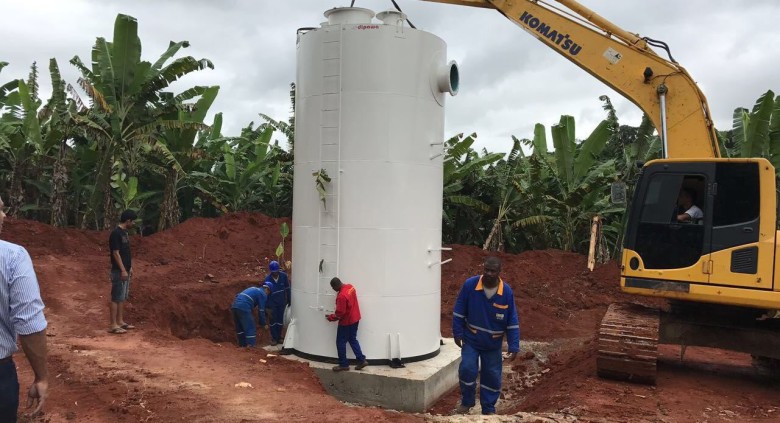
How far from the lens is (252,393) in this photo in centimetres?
673

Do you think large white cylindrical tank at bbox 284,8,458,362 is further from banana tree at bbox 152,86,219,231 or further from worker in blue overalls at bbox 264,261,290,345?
banana tree at bbox 152,86,219,231

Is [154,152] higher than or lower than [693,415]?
higher

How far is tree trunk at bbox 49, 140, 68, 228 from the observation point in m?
15.0

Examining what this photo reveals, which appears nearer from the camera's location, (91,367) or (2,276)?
(2,276)

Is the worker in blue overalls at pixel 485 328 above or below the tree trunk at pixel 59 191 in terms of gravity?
below

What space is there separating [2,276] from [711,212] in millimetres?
7667

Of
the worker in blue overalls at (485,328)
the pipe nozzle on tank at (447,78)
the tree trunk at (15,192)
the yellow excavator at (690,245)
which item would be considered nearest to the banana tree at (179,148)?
the tree trunk at (15,192)

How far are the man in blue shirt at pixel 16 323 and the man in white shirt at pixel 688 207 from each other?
7319 millimetres

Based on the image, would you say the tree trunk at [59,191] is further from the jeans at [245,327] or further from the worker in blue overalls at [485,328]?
the worker in blue overalls at [485,328]

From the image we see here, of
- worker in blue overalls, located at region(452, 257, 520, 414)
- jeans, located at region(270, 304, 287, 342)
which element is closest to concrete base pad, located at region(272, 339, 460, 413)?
worker in blue overalls, located at region(452, 257, 520, 414)

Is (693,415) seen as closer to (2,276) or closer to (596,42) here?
(596,42)

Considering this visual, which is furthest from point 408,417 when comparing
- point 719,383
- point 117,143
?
point 117,143

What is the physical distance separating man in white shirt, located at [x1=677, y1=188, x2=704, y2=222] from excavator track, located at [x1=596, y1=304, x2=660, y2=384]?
4.77 feet

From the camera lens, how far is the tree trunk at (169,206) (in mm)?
16969
